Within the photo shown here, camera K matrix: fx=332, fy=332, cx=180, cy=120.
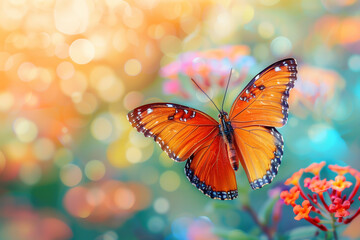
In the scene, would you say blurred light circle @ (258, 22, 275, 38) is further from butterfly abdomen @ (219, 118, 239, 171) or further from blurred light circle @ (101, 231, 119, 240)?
blurred light circle @ (101, 231, 119, 240)

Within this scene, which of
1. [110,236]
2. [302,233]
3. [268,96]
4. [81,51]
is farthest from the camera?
[81,51]

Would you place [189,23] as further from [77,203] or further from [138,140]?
[77,203]

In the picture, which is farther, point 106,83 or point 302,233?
point 106,83

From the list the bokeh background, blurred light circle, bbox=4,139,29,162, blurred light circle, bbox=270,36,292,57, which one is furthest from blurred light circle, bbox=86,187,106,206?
blurred light circle, bbox=270,36,292,57

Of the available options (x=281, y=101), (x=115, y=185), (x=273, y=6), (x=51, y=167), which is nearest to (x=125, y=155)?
(x=115, y=185)

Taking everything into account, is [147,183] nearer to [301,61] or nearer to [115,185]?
[115,185]

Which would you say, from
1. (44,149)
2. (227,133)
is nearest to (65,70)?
(44,149)
